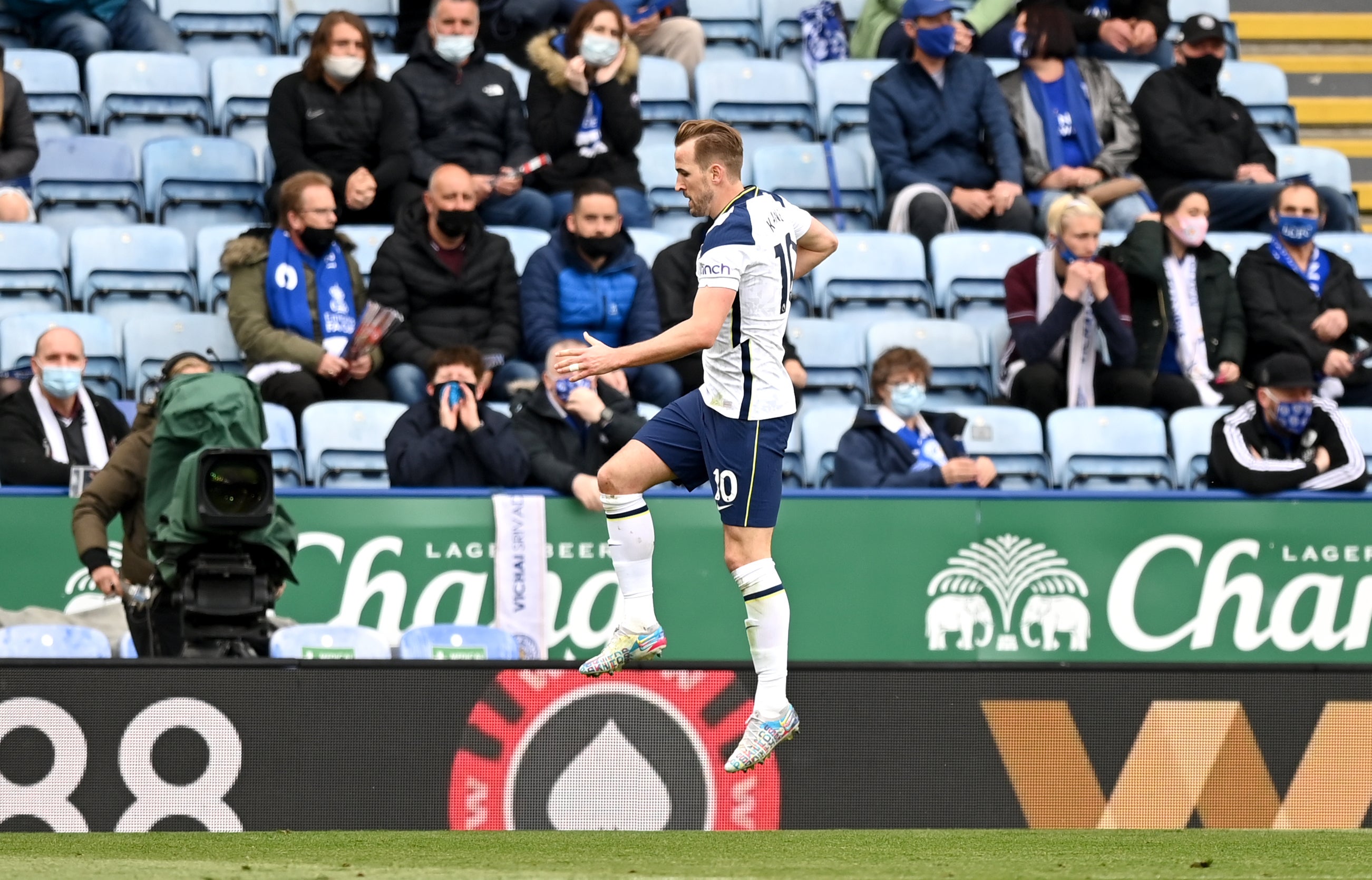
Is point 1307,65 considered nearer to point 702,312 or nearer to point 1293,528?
point 1293,528

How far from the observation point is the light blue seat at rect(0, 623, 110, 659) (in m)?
8.73

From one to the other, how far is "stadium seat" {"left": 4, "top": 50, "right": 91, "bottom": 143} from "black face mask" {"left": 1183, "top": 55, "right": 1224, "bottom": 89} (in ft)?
22.2

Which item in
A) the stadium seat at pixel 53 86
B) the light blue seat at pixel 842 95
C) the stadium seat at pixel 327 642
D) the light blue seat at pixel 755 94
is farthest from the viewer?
the light blue seat at pixel 842 95

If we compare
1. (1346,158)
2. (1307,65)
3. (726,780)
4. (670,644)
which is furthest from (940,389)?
(1307,65)

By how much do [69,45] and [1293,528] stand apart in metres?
7.72

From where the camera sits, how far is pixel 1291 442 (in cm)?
1050

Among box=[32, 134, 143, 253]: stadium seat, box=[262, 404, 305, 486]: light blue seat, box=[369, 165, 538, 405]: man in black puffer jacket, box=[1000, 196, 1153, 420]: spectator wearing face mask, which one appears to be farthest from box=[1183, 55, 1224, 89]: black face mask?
box=[32, 134, 143, 253]: stadium seat

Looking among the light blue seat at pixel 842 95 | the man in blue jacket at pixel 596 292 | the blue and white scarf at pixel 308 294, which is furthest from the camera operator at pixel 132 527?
the light blue seat at pixel 842 95

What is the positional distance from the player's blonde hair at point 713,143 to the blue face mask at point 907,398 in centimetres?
390

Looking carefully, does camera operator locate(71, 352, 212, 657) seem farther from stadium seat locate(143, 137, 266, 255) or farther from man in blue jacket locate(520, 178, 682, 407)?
stadium seat locate(143, 137, 266, 255)

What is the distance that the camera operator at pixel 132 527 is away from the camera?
337 inches

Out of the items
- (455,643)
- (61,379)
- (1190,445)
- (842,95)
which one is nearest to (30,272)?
(61,379)

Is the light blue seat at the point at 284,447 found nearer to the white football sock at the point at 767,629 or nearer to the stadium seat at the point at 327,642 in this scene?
the stadium seat at the point at 327,642

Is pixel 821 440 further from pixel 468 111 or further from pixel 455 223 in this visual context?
pixel 468 111
